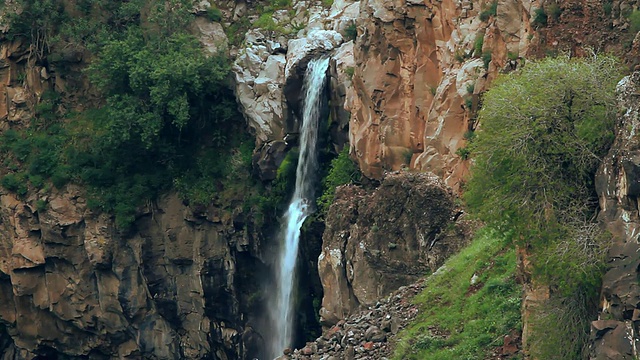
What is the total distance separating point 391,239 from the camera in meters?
32.8

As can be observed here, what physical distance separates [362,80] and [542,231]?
16.5 meters

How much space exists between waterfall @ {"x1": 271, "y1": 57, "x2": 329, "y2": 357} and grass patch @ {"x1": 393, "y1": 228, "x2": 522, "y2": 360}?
14.0 m

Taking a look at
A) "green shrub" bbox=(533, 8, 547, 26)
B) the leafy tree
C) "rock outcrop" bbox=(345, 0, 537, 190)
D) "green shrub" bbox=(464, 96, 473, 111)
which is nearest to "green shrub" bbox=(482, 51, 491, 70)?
"rock outcrop" bbox=(345, 0, 537, 190)

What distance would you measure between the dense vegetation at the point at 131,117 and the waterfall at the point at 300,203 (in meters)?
4.69

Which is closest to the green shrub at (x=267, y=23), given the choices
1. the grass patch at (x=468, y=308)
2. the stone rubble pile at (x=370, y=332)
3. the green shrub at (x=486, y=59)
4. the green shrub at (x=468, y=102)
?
the green shrub at (x=468, y=102)

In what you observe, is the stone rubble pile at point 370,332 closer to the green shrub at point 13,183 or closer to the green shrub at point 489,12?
the green shrub at point 489,12

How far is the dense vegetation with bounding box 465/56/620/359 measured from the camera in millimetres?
22094

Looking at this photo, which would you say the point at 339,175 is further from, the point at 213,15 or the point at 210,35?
the point at 213,15

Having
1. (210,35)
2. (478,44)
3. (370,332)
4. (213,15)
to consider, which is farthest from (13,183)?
(370,332)

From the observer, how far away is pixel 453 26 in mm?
35000

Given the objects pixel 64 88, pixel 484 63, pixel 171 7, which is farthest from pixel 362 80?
pixel 64 88

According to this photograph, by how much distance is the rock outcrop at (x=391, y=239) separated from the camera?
32.2 metres

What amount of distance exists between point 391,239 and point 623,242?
12.6m

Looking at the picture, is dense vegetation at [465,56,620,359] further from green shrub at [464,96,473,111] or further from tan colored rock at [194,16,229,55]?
tan colored rock at [194,16,229,55]
